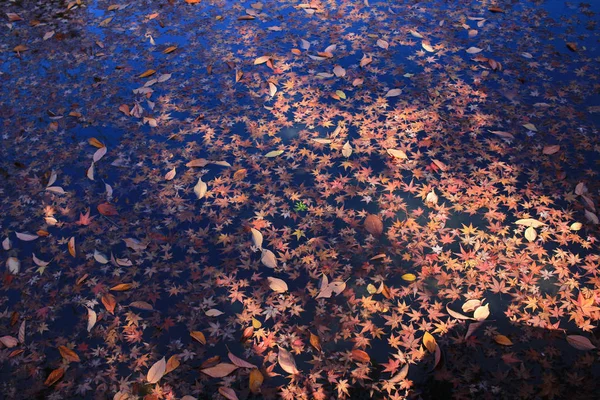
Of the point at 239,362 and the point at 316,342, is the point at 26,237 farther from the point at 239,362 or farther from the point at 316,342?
the point at 316,342

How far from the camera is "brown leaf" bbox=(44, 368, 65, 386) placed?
2.73 m

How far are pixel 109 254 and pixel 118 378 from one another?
1.13 m

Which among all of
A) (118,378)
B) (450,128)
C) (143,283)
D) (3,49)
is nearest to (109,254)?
(143,283)

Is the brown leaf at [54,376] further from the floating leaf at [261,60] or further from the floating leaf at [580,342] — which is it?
the floating leaf at [261,60]

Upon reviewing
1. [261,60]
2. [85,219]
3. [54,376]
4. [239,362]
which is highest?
[261,60]

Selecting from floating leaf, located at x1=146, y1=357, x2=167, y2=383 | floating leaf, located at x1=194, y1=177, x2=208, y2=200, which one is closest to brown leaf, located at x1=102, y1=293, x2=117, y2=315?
floating leaf, located at x1=146, y1=357, x2=167, y2=383

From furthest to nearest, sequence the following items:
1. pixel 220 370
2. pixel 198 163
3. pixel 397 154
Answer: pixel 198 163 < pixel 397 154 < pixel 220 370

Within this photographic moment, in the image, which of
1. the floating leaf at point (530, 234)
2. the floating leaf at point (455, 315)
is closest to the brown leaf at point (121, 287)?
the floating leaf at point (455, 315)

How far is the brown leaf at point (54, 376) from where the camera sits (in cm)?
273

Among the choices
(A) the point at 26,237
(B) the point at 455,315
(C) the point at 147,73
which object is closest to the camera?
(B) the point at 455,315

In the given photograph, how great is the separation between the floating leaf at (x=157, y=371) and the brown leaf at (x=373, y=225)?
6.43 feet

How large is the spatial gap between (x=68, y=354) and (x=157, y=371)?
2.40 ft

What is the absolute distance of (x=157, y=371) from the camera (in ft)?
8.97

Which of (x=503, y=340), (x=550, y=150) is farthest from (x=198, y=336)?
(x=550, y=150)
